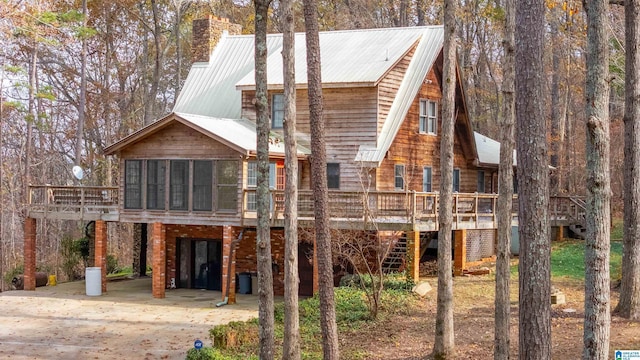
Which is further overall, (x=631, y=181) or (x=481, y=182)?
(x=481, y=182)

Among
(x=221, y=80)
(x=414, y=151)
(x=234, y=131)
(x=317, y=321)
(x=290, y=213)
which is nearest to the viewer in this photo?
(x=290, y=213)

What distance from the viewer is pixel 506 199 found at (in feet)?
44.7

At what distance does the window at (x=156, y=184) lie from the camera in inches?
969

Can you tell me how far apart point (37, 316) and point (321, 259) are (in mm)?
11219

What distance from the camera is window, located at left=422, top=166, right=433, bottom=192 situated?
90.2 ft

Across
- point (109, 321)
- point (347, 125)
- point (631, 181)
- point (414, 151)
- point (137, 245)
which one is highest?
point (347, 125)

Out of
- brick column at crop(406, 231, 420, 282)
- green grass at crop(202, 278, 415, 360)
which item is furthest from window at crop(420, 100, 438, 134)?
green grass at crop(202, 278, 415, 360)

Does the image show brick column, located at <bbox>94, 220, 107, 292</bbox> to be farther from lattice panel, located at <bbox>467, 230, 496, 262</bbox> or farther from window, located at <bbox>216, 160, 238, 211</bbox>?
lattice panel, located at <bbox>467, 230, 496, 262</bbox>

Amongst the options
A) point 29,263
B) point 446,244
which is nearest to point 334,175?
point 446,244

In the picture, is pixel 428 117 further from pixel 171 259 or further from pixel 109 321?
pixel 109 321

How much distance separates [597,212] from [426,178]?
1726 cm

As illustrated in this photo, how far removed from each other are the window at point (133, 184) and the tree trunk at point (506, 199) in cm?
1469

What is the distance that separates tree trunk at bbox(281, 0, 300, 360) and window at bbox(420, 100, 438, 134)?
13.2 m

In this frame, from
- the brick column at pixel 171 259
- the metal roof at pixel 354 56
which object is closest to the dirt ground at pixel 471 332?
the metal roof at pixel 354 56
